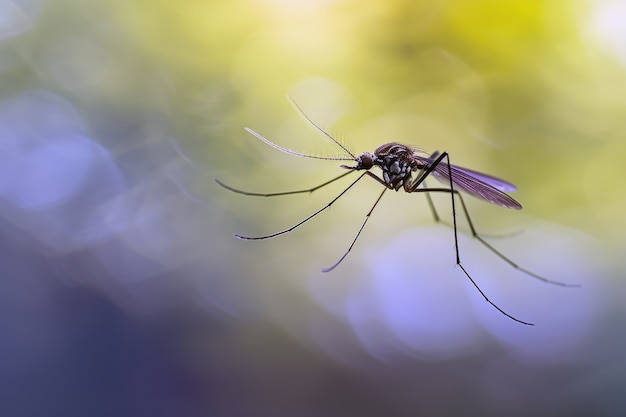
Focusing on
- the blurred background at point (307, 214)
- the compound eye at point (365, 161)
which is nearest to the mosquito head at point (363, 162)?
the compound eye at point (365, 161)

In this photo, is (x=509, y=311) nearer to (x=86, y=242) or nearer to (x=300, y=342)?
(x=300, y=342)

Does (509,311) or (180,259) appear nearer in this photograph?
(509,311)

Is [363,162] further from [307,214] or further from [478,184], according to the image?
[307,214]

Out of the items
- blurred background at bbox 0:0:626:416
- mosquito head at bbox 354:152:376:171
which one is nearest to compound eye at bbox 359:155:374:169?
mosquito head at bbox 354:152:376:171

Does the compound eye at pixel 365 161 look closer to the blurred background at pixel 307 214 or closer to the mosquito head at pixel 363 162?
the mosquito head at pixel 363 162

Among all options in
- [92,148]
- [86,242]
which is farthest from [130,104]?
[86,242]

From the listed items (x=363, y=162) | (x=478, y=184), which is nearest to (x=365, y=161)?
(x=363, y=162)

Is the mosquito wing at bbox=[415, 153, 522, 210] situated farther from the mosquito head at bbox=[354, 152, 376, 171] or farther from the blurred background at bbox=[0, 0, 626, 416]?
the blurred background at bbox=[0, 0, 626, 416]

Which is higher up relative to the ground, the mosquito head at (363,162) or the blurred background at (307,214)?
the blurred background at (307,214)
